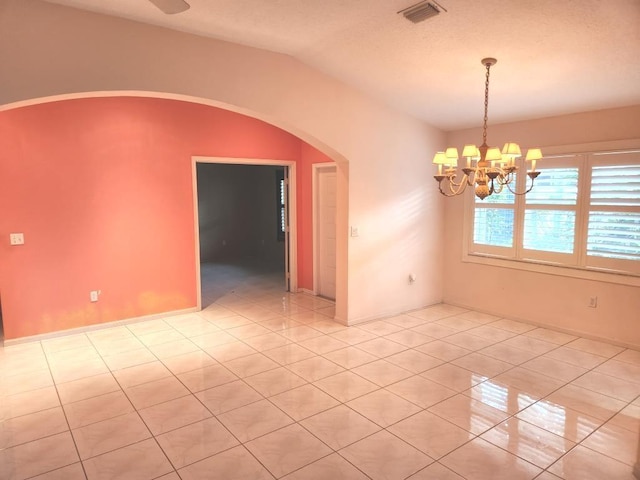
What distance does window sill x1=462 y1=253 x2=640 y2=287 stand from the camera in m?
4.18

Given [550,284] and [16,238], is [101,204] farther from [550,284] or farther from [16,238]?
[550,284]

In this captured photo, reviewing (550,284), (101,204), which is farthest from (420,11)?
(101,204)

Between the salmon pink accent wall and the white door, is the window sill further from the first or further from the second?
the salmon pink accent wall

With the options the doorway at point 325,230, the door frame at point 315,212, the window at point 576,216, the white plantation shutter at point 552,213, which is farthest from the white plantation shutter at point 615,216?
the door frame at point 315,212

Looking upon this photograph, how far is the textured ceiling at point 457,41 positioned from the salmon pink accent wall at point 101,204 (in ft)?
6.48

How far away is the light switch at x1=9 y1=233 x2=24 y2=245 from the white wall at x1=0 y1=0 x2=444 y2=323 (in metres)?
2.11

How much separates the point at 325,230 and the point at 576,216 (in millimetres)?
3349

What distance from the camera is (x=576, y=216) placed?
4484mm

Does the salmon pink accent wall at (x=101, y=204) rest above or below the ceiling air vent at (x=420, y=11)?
below

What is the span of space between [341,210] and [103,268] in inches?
116

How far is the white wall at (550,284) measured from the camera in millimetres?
4207

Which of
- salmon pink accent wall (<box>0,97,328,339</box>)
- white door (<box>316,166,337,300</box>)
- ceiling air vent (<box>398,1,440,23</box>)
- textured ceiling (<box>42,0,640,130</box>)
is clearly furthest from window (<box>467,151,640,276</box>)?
salmon pink accent wall (<box>0,97,328,339</box>)

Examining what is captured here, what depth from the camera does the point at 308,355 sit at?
4.07 metres

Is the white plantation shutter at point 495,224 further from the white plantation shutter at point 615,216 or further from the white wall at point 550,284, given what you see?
the white plantation shutter at point 615,216
